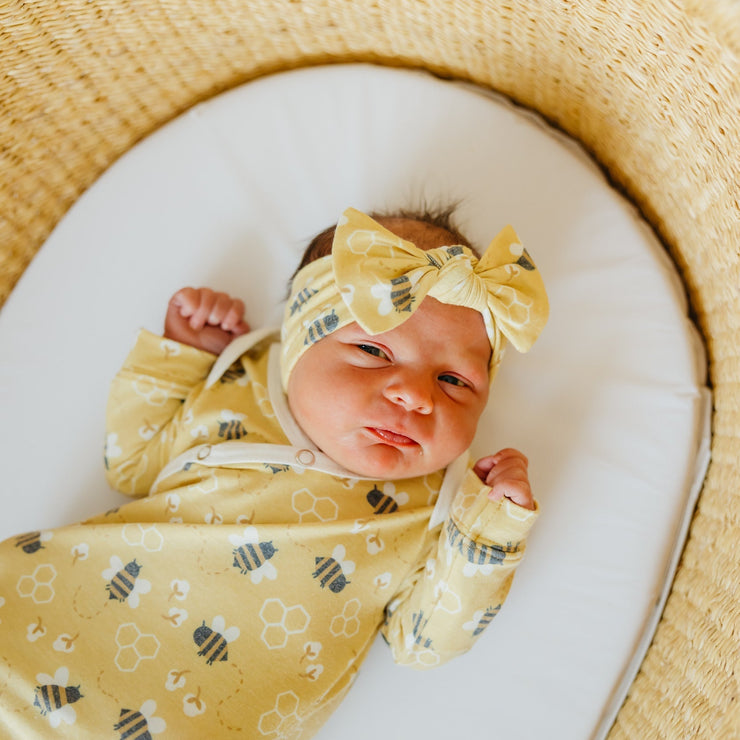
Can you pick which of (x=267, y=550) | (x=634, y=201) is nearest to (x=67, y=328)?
(x=267, y=550)

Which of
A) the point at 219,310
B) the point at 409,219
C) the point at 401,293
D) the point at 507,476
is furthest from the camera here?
the point at 219,310

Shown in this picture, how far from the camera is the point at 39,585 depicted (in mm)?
1073

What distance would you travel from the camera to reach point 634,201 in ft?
4.46

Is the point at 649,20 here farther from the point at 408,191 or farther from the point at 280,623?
the point at 280,623

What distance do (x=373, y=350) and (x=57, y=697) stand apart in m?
0.63

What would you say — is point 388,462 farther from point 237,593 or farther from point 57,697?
point 57,697

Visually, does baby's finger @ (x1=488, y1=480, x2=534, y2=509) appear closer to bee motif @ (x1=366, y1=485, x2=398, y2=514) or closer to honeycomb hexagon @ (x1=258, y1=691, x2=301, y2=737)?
bee motif @ (x1=366, y1=485, x2=398, y2=514)

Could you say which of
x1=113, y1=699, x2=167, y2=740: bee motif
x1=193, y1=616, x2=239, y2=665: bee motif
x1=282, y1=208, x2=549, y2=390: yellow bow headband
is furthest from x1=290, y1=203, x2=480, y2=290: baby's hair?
x1=113, y1=699, x2=167, y2=740: bee motif

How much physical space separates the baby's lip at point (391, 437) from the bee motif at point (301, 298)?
0.73 ft

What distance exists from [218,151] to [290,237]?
216 mm

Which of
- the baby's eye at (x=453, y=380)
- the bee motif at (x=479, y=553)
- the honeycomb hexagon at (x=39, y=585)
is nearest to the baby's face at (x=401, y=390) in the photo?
the baby's eye at (x=453, y=380)

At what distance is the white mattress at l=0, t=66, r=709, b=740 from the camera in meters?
1.20

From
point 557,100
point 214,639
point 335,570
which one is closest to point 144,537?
point 214,639

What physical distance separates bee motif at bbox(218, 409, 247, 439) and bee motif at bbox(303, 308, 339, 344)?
0.18 metres
